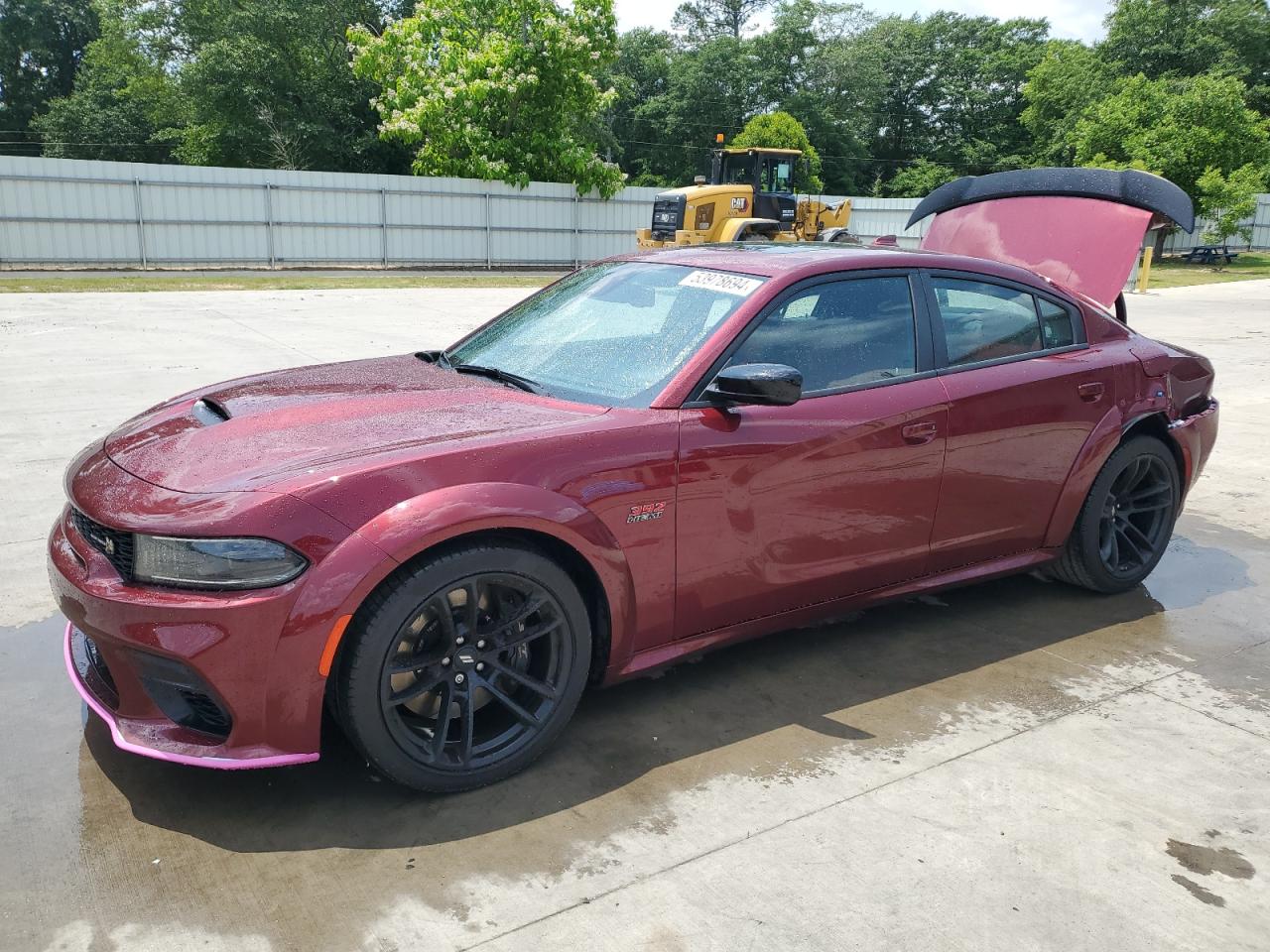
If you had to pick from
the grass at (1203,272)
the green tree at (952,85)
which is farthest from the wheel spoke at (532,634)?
the green tree at (952,85)

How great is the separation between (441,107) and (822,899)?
29960 millimetres

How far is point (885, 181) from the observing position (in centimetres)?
5972

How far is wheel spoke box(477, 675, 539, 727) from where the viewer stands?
2898 millimetres

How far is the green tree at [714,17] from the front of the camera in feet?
213

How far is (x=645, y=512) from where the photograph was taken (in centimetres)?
306

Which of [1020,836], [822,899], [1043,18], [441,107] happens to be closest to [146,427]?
[822,899]

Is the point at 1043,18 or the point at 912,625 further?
the point at 1043,18

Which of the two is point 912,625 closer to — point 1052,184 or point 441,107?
point 1052,184

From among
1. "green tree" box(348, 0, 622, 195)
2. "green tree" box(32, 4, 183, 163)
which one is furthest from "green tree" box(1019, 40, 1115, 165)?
"green tree" box(32, 4, 183, 163)

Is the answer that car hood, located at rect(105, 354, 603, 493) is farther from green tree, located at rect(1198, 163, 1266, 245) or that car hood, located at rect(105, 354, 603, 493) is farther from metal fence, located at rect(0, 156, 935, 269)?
green tree, located at rect(1198, 163, 1266, 245)

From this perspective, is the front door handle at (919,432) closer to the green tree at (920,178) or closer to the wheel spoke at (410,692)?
the wheel spoke at (410,692)

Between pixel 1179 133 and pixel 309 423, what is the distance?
3825cm

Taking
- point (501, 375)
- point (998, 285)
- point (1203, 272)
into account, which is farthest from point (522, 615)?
point (1203, 272)

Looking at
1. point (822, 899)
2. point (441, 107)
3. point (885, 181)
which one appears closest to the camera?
point (822, 899)
